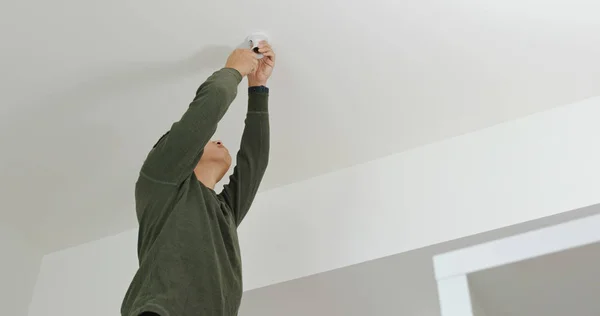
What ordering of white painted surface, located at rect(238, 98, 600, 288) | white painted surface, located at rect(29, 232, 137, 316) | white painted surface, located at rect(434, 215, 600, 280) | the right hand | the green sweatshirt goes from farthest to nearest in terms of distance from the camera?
white painted surface, located at rect(29, 232, 137, 316)
white painted surface, located at rect(238, 98, 600, 288)
the right hand
the green sweatshirt
white painted surface, located at rect(434, 215, 600, 280)

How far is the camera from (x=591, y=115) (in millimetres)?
1617

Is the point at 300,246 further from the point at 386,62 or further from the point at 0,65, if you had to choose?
the point at 0,65

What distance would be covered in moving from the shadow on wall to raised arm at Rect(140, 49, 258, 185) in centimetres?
32

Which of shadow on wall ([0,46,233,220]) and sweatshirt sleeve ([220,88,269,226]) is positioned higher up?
shadow on wall ([0,46,233,220])

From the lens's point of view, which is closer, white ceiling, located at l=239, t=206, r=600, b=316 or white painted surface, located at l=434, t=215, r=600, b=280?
white painted surface, located at l=434, t=215, r=600, b=280

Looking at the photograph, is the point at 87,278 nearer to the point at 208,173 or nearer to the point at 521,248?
the point at 208,173

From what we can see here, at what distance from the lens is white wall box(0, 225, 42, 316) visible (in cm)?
206

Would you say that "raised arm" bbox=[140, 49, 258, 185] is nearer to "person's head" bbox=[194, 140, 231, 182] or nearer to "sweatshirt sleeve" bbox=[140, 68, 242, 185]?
"sweatshirt sleeve" bbox=[140, 68, 242, 185]

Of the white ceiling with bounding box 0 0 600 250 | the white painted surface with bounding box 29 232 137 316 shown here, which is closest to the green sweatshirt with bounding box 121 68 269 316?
the white ceiling with bounding box 0 0 600 250

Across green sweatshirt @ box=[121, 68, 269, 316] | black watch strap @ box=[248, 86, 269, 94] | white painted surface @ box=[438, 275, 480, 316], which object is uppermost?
black watch strap @ box=[248, 86, 269, 94]

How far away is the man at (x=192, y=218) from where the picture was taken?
112cm

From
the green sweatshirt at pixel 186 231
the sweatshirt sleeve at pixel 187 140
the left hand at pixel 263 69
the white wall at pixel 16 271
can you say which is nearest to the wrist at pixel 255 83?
the left hand at pixel 263 69

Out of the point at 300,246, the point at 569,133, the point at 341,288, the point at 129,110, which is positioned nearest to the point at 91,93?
the point at 129,110

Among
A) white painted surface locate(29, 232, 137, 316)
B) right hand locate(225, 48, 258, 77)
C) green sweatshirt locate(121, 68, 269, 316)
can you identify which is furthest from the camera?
white painted surface locate(29, 232, 137, 316)
